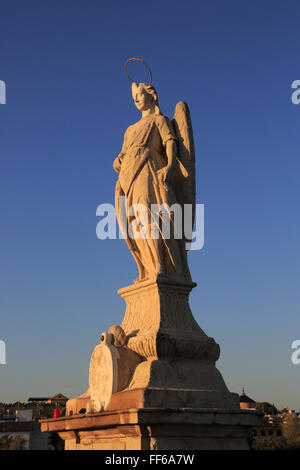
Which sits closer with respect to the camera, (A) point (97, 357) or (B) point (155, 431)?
A: (B) point (155, 431)

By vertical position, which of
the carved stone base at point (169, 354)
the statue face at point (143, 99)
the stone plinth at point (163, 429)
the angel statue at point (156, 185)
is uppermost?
the statue face at point (143, 99)

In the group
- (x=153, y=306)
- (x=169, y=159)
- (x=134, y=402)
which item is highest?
(x=169, y=159)

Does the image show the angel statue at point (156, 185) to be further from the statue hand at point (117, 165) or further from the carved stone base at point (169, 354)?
the carved stone base at point (169, 354)

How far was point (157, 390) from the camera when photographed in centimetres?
847

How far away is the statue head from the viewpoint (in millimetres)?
10875

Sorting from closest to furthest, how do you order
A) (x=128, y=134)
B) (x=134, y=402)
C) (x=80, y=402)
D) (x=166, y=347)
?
1. (x=134, y=402)
2. (x=166, y=347)
3. (x=80, y=402)
4. (x=128, y=134)

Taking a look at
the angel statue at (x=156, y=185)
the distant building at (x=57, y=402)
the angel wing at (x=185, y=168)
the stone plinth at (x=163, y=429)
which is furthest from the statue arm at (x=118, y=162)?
the distant building at (x=57, y=402)

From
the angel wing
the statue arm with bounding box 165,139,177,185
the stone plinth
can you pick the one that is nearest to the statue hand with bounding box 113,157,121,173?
the statue arm with bounding box 165,139,177,185

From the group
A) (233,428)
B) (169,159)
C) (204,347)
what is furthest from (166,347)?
(169,159)

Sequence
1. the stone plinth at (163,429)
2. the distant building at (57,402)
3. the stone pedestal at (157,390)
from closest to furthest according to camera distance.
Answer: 1. the stone plinth at (163,429)
2. the stone pedestal at (157,390)
3. the distant building at (57,402)

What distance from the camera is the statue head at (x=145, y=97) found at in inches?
428
